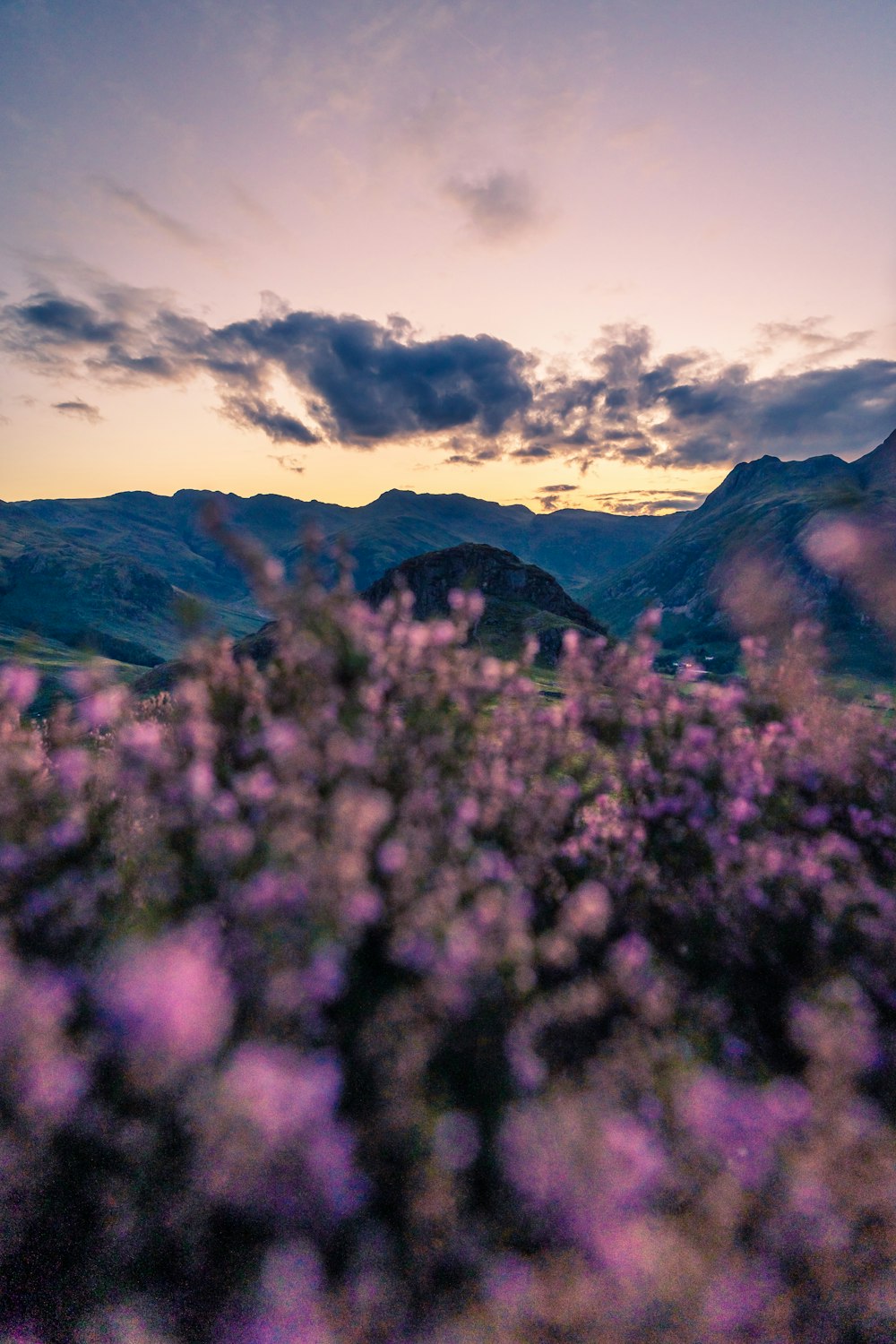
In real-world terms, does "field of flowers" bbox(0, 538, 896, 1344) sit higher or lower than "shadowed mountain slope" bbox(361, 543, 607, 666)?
higher

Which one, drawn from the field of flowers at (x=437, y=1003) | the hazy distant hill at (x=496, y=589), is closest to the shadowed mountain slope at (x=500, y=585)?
the hazy distant hill at (x=496, y=589)

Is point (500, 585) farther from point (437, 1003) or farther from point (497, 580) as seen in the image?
point (437, 1003)

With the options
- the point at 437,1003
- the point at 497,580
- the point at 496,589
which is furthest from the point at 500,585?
the point at 437,1003

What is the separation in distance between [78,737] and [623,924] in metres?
4.62

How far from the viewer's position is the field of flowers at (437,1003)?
8.98ft

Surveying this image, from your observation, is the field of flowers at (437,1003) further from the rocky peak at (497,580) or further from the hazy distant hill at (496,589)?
the rocky peak at (497,580)

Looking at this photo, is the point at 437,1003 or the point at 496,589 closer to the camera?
the point at 437,1003

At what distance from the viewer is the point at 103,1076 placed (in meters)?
3.13

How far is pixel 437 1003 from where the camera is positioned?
3643mm

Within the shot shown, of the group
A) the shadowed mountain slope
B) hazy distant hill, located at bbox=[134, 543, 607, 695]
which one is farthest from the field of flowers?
the shadowed mountain slope

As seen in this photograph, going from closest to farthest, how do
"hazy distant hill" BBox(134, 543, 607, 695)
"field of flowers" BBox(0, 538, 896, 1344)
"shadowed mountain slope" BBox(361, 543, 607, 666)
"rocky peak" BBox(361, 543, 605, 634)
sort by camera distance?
"field of flowers" BBox(0, 538, 896, 1344), "hazy distant hill" BBox(134, 543, 607, 695), "shadowed mountain slope" BBox(361, 543, 607, 666), "rocky peak" BBox(361, 543, 605, 634)

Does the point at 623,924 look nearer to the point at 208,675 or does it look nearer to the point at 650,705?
the point at 650,705

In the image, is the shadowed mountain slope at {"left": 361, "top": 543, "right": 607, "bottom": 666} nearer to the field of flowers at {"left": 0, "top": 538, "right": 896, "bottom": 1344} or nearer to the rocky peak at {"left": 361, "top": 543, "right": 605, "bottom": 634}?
the rocky peak at {"left": 361, "top": 543, "right": 605, "bottom": 634}

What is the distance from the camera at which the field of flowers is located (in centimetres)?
274
